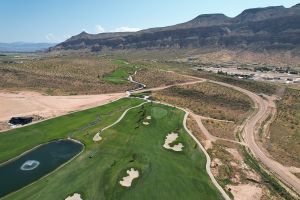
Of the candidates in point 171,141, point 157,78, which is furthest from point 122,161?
point 157,78

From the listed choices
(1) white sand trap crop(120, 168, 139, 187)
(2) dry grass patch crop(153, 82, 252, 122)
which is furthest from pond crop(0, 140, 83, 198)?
(2) dry grass patch crop(153, 82, 252, 122)

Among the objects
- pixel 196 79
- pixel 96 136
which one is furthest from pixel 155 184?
pixel 196 79

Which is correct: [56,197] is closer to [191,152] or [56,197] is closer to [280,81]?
[191,152]

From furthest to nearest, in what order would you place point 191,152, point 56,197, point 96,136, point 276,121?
point 276,121 → point 96,136 → point 191,152 → point 56,197

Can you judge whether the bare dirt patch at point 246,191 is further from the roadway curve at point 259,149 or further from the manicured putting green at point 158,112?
the manicured putting green at point 158,112

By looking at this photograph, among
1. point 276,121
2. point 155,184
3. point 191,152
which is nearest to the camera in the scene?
point 155,184

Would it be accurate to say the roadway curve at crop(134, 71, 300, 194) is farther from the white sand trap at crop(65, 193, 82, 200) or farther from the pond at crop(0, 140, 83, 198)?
the pond at crop(0, 140, 83, 198)

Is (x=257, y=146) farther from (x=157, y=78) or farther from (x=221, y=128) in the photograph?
(x=157, y=78)
